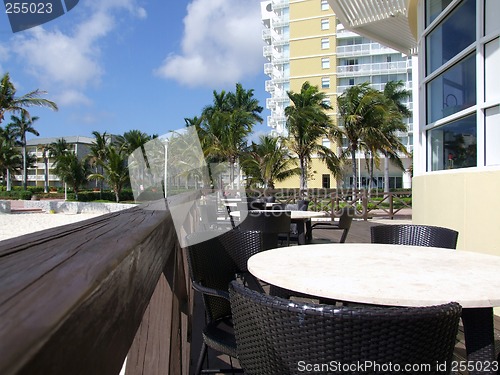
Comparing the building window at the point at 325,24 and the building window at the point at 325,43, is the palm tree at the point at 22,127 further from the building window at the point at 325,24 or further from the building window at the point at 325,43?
the building window at the point at 325,24

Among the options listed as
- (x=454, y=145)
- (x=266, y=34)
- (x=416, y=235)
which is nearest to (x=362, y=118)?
(x=454, y=145)

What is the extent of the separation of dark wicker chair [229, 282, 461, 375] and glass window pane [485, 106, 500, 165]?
3226 millimetres

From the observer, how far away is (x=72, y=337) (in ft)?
1.42

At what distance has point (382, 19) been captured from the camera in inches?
306

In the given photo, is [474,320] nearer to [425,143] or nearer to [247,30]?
[425,143]

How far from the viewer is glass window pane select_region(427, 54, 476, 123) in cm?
405

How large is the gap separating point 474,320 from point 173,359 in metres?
1.38

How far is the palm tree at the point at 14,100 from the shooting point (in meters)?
28.8

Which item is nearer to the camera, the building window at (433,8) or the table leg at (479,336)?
the table leg at (479,336)

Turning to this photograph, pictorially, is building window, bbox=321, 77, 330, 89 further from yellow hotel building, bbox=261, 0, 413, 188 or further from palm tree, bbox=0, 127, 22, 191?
palm tree, bbox=0, 127, 22, 191

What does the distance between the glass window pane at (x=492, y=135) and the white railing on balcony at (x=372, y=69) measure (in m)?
40.2

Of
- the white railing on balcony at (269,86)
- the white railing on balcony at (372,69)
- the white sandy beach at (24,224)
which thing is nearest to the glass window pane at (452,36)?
the white sandy beach at (24,224)

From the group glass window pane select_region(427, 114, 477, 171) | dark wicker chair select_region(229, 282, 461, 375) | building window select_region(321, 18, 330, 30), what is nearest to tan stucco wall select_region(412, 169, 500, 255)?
glass window pane select_region(427, 114, 477, 171)

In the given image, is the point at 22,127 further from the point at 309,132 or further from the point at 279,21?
the point at 309,132
